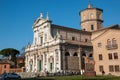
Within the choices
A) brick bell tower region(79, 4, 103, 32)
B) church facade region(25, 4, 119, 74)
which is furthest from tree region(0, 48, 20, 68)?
brick bell tower region(79, 4, 103, 32)

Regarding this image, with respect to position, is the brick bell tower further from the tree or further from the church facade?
the tree

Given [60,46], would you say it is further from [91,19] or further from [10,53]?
[10,53]

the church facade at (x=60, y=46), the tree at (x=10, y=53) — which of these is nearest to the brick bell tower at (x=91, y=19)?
the church facade at (x=60, y=46)

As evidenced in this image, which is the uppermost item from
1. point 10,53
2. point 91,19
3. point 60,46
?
point 91,19

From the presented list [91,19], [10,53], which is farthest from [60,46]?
[10,53]

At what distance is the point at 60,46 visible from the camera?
5147 cm

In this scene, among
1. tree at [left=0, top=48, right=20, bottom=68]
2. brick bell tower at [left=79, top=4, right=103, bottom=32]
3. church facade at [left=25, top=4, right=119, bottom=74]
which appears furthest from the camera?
tree at [left=0, top=48, right=20, bottom=68]

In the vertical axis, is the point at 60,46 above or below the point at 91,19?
below

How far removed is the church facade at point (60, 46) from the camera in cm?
5206

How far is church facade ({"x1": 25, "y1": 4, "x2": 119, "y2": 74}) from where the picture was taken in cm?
5206

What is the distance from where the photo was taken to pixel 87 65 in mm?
44375

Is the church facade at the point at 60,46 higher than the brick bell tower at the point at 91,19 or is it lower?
lower

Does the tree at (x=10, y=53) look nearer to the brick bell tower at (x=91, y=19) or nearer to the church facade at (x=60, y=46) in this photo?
the church facade at (x=60, y=46)

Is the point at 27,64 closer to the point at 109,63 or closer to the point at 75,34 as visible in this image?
the point at 75,34
